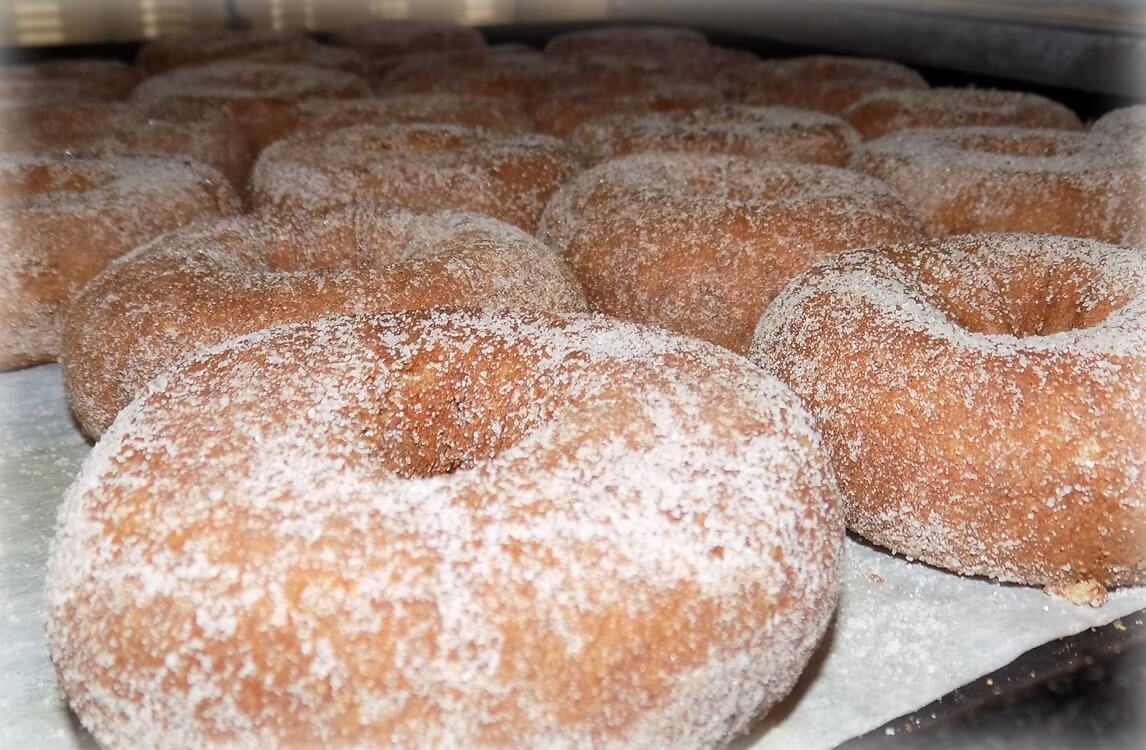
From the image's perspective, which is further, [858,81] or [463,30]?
[463,30]

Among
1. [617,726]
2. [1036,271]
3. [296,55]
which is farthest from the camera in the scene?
[296,55]

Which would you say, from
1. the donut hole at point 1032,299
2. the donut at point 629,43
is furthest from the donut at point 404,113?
the donut hole at point 1032,299

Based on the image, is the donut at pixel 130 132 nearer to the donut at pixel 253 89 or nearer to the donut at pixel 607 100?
the donut at pixel 253 89

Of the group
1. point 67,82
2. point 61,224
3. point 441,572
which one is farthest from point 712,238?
point 67,82

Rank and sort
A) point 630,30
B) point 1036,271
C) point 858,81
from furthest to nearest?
1. point 630,30
2. point 858,81
3. point 1036,271

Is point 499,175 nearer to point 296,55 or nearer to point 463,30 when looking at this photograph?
point 296,55

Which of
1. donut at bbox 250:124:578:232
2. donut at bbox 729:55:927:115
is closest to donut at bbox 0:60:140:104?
donut at bbox 250:124:578:232

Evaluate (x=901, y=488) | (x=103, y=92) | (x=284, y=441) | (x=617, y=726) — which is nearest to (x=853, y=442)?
(x=901, y=488)
